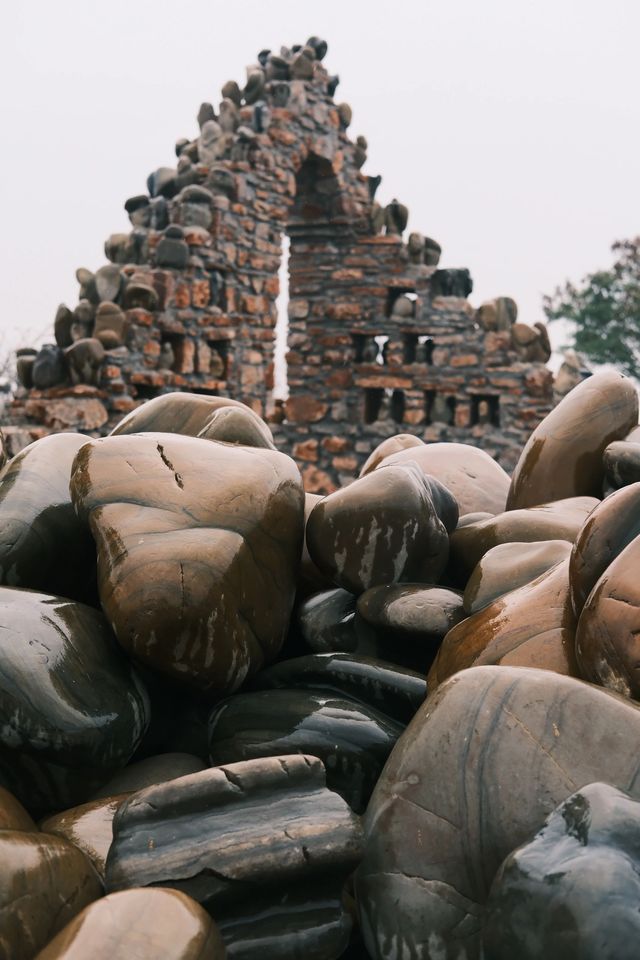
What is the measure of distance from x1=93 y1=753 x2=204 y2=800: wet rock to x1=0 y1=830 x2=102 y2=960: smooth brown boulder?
34 cm

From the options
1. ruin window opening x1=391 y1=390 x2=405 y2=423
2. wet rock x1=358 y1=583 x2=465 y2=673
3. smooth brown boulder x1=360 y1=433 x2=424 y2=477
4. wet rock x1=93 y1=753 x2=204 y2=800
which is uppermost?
smooth brown boulder x1=360 y1=433 x2=424 y2=477

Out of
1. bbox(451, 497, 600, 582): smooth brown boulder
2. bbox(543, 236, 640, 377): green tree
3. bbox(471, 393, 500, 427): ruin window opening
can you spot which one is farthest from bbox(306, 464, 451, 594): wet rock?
bbox(543, 236, 640, 377): green tree

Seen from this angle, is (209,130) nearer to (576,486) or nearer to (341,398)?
(341,398)

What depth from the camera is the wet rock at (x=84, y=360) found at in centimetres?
903

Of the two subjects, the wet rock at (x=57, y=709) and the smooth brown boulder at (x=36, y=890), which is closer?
the smooth brown boulder at (x=36, y=890)

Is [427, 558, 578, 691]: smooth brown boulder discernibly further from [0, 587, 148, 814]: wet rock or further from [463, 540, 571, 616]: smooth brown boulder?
[0, 587, 148, 814]: wet rock

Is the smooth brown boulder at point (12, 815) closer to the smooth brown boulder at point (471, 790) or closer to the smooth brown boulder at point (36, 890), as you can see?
the smooth brown boulder at point (36, 890)

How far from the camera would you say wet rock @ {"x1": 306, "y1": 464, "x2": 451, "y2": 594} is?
217cm

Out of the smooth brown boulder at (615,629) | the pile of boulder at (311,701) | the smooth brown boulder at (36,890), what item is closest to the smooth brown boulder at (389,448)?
the pile of boulder at (311,701)

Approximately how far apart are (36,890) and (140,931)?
0.19 metres

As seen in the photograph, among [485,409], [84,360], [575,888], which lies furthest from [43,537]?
[485,409]

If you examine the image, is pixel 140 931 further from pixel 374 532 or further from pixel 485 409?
pixel 485 409

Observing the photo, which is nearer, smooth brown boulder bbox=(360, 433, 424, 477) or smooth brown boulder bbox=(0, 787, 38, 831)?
smooth brown boulder bbox=(0, 787, 38, 831)

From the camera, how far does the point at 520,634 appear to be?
1.87 meters
